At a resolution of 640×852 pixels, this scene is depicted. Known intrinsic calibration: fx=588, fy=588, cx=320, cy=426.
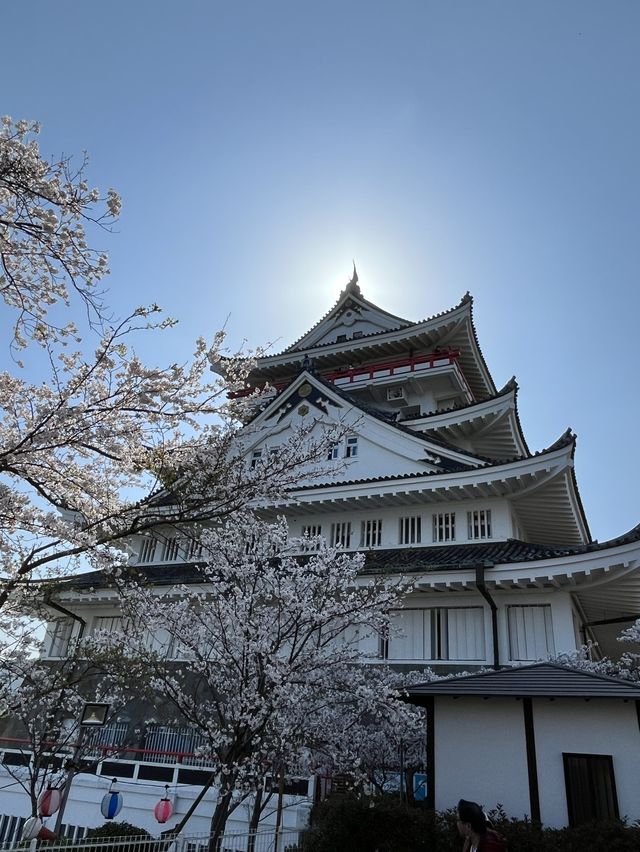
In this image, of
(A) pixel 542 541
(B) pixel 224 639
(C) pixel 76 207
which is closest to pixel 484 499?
(A) pixel 542 541

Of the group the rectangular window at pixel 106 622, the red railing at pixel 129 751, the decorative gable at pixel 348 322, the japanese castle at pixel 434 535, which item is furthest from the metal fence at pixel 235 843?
the decorative gable at pixel 348 322

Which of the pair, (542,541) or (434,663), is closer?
(434,663)

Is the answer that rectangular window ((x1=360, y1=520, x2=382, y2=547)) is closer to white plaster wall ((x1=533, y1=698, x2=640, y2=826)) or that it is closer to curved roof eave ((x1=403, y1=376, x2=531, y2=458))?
curved roof eave ((x1=403, y1=376, x2=531, y2=458))

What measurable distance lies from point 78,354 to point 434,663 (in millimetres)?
12178

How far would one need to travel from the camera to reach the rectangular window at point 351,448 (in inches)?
867

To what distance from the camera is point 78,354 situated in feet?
30.3

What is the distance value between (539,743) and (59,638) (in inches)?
746

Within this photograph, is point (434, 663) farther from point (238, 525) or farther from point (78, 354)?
point (78, 354)

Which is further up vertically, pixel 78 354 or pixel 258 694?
pixel 78 354

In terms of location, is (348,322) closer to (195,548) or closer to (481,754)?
(195,548)

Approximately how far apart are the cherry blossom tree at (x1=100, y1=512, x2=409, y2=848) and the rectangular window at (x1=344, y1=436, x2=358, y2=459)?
29.3 ft

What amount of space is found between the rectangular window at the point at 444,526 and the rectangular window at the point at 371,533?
6.41 feet

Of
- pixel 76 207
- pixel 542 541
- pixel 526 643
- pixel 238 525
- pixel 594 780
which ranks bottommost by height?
pixel 594 780

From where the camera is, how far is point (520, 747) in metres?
9.91
